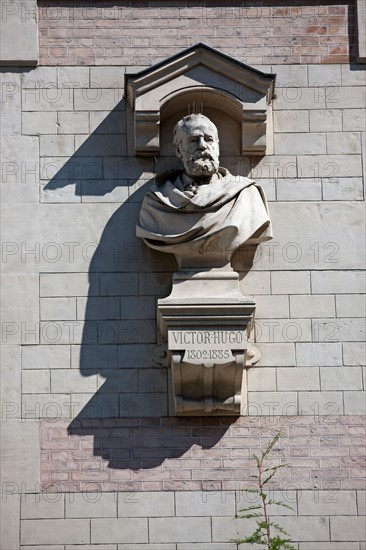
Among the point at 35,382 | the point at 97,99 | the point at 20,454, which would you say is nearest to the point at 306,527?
the point at 20,454

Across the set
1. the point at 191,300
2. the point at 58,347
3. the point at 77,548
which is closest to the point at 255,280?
the point at 191,300

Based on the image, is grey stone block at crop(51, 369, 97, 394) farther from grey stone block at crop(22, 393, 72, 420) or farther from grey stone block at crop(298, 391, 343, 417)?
grey stone block at crop(298, 391, 343, 417)

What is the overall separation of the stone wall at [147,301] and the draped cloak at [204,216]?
0.74 feet

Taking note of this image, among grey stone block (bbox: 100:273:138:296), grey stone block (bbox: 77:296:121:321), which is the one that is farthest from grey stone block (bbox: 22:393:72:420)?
grey stone block (bbox: 100:273:138:296)

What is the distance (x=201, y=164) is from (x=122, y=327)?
1.36 metres

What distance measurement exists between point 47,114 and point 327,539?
12.8 feet

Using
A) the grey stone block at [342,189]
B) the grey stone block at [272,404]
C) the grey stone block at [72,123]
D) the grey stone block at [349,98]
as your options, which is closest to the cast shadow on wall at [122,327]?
the grey stone block at [72,123]

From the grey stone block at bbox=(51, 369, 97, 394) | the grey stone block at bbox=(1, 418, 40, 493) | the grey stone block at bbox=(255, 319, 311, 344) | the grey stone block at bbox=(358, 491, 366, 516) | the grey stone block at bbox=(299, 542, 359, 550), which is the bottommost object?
the grey stone block at bbox=(299, 542, 359, 550)

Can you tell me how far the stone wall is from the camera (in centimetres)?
1260

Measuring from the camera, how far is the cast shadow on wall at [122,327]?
41.9 ft

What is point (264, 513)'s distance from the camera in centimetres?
1238

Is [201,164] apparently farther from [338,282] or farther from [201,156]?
[338,282]

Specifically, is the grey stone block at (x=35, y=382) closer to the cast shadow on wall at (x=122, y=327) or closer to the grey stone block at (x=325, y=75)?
the cast shadow on wall at (x=122, y=327)

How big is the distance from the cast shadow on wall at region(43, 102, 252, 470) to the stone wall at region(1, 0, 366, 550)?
0.04 ft
